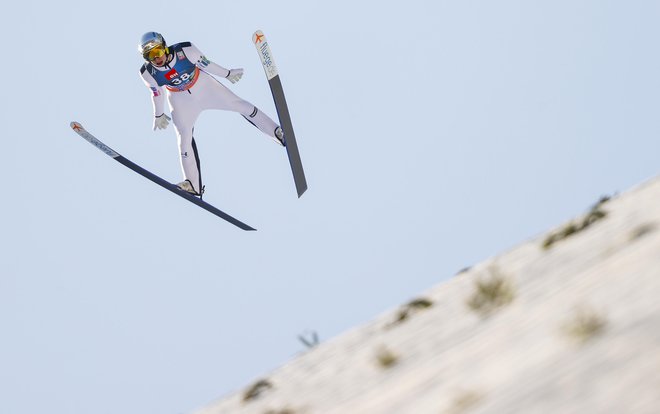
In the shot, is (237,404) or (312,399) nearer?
(312,399)

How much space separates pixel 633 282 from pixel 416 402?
1.11m

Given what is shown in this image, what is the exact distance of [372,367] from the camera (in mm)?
7711

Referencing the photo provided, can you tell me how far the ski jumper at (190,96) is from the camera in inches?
707

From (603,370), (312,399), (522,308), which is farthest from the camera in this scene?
(312,399)

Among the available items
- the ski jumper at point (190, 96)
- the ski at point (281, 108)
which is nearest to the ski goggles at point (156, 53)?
the ski jumper at point (190, 96)

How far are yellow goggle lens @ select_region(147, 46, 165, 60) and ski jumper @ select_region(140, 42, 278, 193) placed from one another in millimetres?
143

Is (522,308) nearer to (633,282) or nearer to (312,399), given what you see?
(633,282)

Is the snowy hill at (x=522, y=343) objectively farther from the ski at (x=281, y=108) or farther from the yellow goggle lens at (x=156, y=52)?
the ski at (x=281, y=108)

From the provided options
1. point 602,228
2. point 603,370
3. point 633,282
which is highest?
point 602,228

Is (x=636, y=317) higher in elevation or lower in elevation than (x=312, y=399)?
lower

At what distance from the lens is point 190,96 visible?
60.4 ft

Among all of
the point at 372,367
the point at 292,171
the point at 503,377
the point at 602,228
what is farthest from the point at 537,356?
the point at 292,171

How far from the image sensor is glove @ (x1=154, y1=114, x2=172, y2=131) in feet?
61.1

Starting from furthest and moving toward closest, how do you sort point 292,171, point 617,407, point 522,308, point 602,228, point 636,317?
point 292,171
point 602,228
point 522,308
point 636,317
point 617,407
